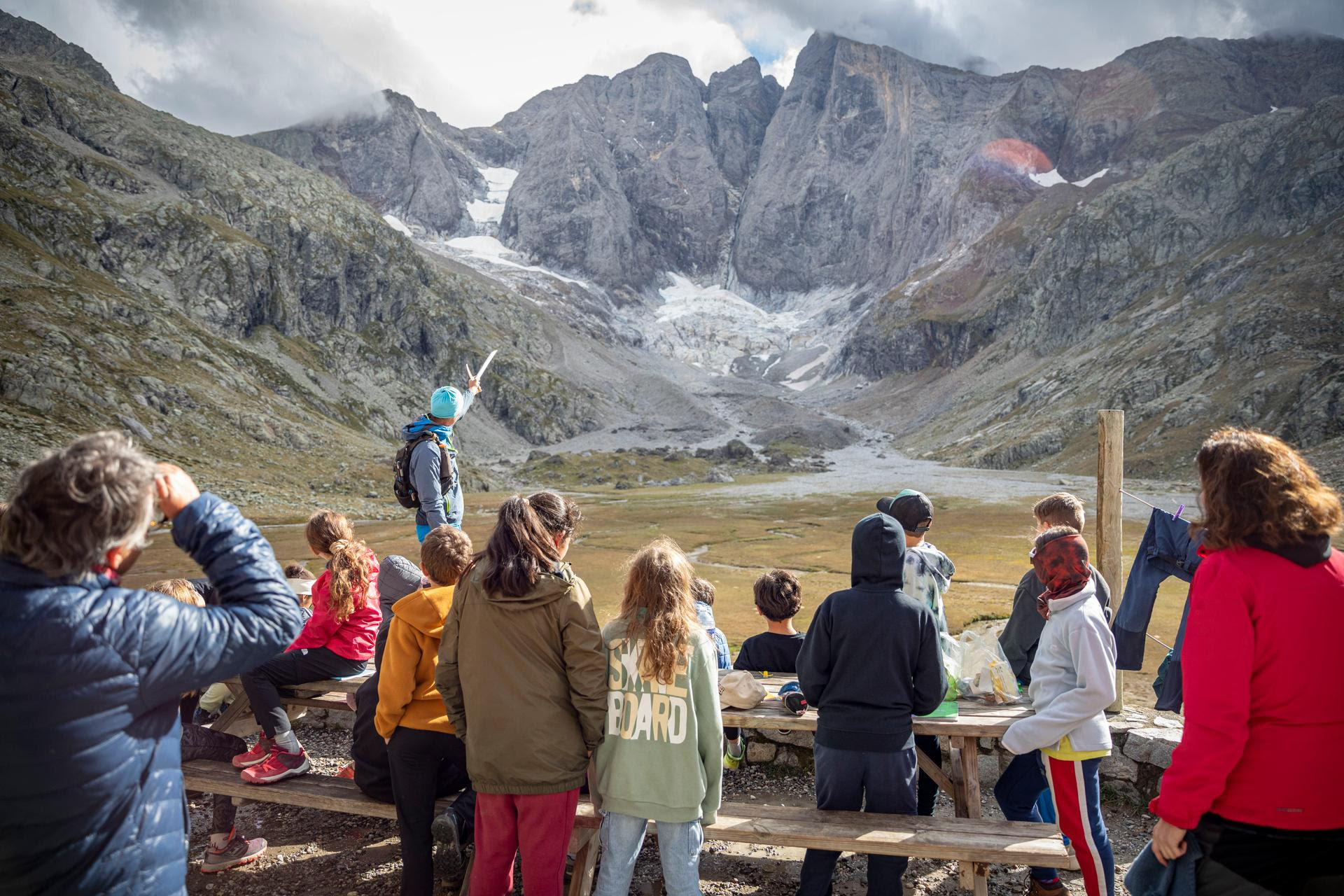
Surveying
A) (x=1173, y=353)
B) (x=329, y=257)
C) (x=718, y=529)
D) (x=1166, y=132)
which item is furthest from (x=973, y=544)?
(x=1166, y=132)

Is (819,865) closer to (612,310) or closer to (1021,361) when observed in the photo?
(1021,361)

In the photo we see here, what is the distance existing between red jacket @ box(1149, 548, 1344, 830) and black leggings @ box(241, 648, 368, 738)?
6279 millimetres

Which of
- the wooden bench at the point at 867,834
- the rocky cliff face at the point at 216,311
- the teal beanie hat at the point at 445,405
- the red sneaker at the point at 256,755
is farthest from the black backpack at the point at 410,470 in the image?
the rocky cliff face at the point at 216,311

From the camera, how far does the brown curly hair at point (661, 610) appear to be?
419cm

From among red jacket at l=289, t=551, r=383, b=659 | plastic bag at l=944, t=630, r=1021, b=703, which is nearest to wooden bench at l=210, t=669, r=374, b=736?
red jacket at l=289, t=551, r=383, b=659

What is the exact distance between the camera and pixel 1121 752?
267 inches

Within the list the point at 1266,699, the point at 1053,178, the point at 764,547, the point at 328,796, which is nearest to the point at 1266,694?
the point at 1266,699

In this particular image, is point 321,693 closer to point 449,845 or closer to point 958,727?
point 449,845

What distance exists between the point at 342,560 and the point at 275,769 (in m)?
1.68

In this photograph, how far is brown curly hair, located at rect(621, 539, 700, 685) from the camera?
13.8 feet

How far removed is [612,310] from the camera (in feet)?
650

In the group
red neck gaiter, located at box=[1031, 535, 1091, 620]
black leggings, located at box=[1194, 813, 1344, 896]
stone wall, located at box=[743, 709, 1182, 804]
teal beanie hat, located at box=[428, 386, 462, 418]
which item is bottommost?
stone wall, located at box=[743, 709, 1182, 804]

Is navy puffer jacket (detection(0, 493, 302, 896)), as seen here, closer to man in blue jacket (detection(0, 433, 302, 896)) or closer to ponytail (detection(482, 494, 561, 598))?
man in blue jacket (detection(0, 433, 302, 896))

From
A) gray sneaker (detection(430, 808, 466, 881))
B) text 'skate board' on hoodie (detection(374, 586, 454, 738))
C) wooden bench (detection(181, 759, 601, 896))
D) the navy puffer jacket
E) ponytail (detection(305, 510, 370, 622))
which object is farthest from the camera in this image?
ponytail (detection(305, 510, 370, 622))
